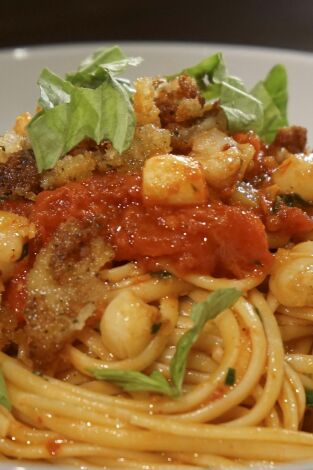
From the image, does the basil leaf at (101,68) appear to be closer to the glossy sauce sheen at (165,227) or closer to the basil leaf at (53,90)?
the basil leaf at (53,90)

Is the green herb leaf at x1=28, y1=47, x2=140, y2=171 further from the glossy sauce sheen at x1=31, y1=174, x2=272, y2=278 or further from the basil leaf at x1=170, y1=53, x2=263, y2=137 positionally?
the basil leaf at x1=170, y1=53, x2=263, y2=137

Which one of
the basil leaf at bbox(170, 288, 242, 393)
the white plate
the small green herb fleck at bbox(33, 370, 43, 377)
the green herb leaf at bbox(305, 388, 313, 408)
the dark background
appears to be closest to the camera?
the basil leaf at bbox(170, 288, 242, 393)

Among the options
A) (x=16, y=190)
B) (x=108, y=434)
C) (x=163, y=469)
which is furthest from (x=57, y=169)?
(x=163, y=469)

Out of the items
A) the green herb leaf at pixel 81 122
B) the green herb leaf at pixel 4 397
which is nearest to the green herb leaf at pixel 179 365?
the green herb leaf at pixel 4 397

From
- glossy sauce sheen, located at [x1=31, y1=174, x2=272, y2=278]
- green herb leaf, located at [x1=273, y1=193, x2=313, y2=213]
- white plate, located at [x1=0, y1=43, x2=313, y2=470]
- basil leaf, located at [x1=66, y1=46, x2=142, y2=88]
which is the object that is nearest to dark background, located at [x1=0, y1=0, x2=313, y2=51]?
white plate, located at [x1=0, y1=43, x2=313, y2=470]

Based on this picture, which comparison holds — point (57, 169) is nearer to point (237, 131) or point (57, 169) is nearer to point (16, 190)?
point (16, 190)
